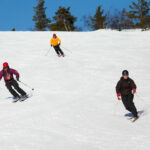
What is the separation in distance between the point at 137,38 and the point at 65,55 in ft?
28.3

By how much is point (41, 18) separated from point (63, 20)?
9604 mm

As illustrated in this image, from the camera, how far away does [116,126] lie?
7.77 metres

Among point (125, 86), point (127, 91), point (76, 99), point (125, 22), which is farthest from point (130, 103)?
point (125, 22)

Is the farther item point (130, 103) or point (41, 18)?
point (41, 18)

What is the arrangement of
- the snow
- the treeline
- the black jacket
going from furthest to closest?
the treeline, the black jacket, the snow

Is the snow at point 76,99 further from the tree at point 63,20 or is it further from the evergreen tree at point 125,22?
the evergreen tree at point 125,22

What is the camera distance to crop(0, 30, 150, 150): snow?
661 cm

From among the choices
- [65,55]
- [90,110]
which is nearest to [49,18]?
[65,55]

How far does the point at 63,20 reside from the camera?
59375 millimetres

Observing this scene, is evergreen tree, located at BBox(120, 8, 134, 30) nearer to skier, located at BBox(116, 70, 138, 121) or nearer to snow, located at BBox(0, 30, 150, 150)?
snow, located at BBox(0, 30, 150, 150)

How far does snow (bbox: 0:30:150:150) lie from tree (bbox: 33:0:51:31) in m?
42.7

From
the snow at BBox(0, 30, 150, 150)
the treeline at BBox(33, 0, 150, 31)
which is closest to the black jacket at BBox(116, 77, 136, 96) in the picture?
the snow at BBox(0, 30, 150, 150)

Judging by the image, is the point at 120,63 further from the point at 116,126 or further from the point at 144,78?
the point at 116,126

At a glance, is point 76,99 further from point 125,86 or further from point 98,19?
point 98,19
